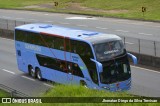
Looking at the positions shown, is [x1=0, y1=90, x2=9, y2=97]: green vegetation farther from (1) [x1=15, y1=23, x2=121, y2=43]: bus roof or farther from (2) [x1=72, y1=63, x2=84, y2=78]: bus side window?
(1) [x1=15, y1=23, x2=121, y2=43]: bus roof

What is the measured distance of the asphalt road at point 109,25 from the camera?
104ft

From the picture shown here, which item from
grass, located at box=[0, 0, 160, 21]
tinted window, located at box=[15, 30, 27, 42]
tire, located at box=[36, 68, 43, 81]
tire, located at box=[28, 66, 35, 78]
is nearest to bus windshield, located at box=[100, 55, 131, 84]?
tire, located at box=[36, 68, 43, 81]

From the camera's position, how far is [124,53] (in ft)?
74.4

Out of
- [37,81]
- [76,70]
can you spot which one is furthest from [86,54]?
[37,81]

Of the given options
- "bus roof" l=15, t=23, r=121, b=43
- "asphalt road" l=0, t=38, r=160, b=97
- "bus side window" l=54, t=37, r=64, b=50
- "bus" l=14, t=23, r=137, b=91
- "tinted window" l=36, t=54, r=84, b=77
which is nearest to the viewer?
"bus" l=14, t=23, r=137, b=91

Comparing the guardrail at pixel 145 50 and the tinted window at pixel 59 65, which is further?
the guardrail at pixel 145 50

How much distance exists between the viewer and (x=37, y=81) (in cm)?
2706

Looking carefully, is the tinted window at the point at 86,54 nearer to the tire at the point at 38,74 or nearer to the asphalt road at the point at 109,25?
the tire at the point at 38,74

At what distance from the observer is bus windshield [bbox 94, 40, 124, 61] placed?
72.2 ft

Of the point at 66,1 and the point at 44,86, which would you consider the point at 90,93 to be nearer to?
the point at 44,86

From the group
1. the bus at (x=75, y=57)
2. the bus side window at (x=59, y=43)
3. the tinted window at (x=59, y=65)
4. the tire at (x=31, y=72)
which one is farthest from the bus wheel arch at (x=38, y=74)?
the bus side window at (x=59, y=43)

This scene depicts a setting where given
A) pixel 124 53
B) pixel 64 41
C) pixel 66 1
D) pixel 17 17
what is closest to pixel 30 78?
pixel 64 41

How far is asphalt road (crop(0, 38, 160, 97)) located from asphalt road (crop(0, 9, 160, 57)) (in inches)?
113

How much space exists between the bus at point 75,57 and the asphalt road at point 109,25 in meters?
7.43
